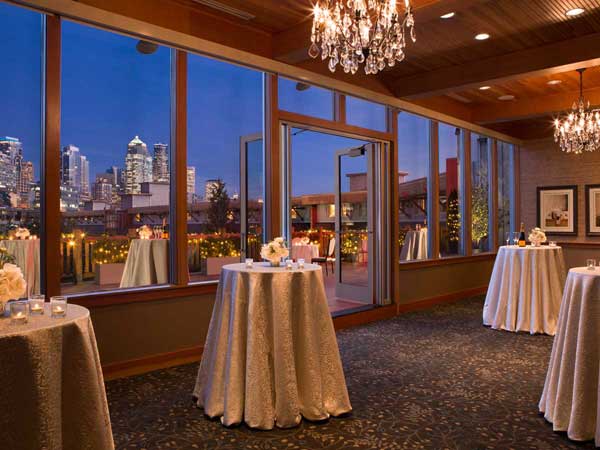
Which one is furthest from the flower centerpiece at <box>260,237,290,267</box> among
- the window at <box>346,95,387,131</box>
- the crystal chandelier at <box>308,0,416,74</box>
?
the window at <box>346,95,387,131</box>

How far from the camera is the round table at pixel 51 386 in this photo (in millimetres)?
1753

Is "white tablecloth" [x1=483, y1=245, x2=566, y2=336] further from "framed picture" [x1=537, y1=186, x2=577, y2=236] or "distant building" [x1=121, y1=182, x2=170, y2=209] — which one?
"framed picture" [x1=537, y1=186, x2=577, y2=236]

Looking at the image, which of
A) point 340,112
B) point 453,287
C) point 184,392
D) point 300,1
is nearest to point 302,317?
point 184,392

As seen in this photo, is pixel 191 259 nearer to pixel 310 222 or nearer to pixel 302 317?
pixel 302 317

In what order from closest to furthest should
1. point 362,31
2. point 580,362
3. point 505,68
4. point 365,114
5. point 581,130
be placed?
point 580,362 < point 362,31 < point 505,68 < point 581,130 < point 365,114

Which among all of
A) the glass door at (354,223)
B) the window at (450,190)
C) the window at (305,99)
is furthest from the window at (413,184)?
the window at (305,99)

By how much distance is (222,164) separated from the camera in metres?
5.07

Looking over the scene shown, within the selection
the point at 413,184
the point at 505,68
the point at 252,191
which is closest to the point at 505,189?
the point at 413,184

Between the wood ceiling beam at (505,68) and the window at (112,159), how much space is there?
347 cm

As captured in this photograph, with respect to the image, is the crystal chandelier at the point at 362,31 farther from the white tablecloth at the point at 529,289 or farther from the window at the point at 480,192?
the window at the point at 480,192

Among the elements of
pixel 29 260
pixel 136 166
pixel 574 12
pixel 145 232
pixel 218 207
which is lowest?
pixel 29 260

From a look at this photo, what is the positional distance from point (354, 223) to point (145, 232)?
3.67 metres

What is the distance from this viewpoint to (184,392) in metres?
3.63

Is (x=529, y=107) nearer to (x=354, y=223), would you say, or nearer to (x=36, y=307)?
(x=354, y=223)
